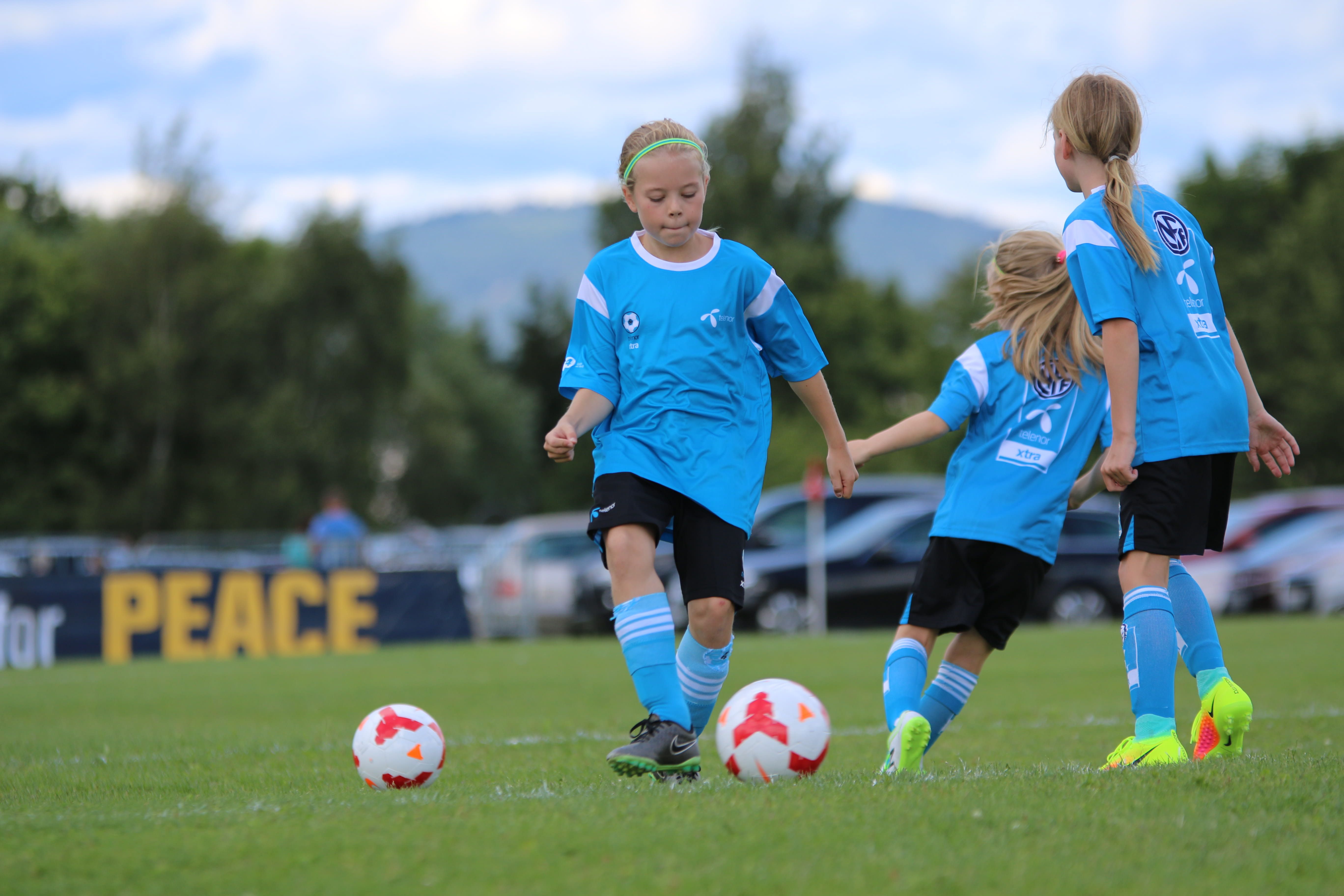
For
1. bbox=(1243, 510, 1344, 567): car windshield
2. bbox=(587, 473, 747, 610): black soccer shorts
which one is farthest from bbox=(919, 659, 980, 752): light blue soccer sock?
bbox=(1243, 510, 1344, 567): car windshield

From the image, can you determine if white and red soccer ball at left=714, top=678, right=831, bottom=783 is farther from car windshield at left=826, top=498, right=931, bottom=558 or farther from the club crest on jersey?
car windshield at left=826, top=498, right=931, bottom=558

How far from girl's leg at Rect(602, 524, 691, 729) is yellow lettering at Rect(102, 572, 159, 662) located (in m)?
13.6

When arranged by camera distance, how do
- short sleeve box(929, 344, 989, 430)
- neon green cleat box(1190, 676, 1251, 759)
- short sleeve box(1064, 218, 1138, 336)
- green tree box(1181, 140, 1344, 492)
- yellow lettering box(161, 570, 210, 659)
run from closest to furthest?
short sleeve box(1064, 218, 1138, 336)
neon green cleat box(1190, 676, 1251, 759)
short sleeve box(929, 344, 989, 430)
yellow lettering box(161, 570, 210, 659)
green tree box(1181, 140, 1344, 492)

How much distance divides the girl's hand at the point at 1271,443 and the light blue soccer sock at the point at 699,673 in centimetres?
193

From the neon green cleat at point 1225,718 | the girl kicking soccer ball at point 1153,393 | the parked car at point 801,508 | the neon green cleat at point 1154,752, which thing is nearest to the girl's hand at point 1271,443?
the girl kicking soccer ball at point 1153,393

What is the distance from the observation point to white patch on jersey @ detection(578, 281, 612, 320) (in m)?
4.49

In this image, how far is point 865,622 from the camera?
18.7 m

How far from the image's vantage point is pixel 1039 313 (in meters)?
4.92

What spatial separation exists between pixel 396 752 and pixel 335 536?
52.0 feet

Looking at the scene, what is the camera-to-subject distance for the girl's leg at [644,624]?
4203 millimetres

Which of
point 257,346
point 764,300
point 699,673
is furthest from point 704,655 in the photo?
point 257,346

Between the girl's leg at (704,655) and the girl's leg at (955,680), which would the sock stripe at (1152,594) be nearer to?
the girl's leg at (955,680)

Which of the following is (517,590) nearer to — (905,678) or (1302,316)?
(905,678)

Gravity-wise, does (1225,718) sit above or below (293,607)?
above
